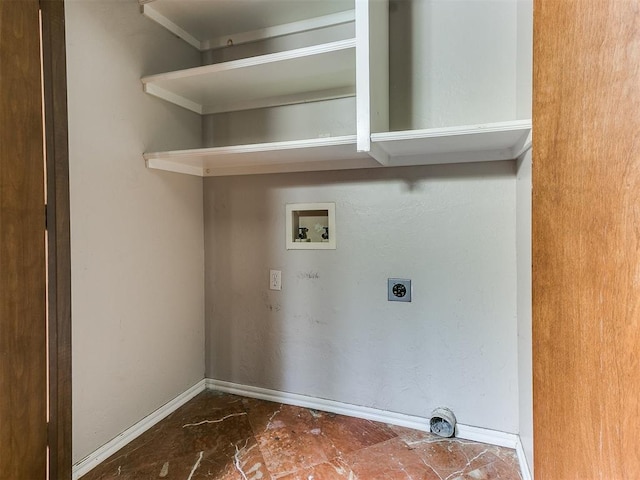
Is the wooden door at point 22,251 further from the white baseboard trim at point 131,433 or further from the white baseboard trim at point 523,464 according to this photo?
the white baseboard trim at point 523,464

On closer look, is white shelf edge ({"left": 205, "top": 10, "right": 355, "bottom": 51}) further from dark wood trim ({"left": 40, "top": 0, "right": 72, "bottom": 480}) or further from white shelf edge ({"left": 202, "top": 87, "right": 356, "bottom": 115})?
dark wood trim ({"left": 40, "top": 0, "right": 72, "bottom": 480})

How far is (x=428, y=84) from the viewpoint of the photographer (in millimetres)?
1640

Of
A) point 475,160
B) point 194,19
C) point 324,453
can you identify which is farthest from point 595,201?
point 194,19

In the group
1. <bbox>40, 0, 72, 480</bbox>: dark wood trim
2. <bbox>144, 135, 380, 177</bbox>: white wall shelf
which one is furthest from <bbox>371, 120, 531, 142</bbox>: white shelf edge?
<bbox>40, 0, 72, 480</bbox>: dark wood trim

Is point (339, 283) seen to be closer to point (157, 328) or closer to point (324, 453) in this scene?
point (324, 453)

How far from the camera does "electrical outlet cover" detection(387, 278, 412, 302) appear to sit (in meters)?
1.71

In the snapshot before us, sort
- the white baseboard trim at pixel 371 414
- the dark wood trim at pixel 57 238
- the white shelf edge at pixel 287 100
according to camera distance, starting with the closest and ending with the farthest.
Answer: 1. the dark wood trim at pixel 57 238
2. the white baseboard trim at pixel 371 414
3. the white shelf edge at pixel 287 100

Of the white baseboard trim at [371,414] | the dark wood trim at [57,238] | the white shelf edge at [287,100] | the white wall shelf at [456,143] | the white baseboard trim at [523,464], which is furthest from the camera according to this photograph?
the white shelf edge at [287,100]

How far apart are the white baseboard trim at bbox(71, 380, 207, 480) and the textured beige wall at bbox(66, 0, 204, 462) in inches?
1.2

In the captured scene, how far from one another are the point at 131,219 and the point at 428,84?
1540 mm

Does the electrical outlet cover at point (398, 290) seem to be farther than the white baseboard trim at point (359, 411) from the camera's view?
Yes

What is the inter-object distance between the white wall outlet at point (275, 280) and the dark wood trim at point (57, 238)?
975mm

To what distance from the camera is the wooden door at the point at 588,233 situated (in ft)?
1.65

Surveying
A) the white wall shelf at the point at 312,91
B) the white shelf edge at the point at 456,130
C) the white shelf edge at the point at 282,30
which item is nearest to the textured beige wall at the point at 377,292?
the white wall shelf at the point at 312,91
